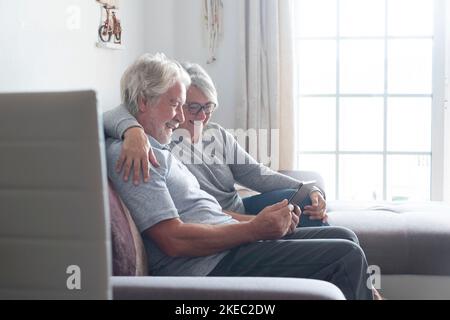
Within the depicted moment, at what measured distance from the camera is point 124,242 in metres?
1.87

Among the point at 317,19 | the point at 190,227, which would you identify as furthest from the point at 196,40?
the point at 190,227

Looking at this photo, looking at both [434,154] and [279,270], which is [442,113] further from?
[279,270]

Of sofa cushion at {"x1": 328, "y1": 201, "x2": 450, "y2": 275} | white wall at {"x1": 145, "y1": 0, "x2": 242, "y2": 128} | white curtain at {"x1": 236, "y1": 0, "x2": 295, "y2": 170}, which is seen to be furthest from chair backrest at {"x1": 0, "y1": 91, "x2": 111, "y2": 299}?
white wall at {"x1": 145, "y1": 0, "x2": 242, "y2": 128}

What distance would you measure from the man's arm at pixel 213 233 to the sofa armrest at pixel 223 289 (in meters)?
0.34

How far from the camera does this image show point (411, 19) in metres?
4.57

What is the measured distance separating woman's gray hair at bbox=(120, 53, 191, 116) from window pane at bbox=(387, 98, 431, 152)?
2647 mm

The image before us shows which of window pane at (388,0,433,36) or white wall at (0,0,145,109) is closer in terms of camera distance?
white wall at (0,0,145,109)

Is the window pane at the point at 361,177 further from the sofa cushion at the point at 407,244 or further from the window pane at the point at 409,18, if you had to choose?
the sofa cushion at the point at 407,244

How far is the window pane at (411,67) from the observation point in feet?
15.0

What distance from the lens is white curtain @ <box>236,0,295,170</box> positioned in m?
4.35

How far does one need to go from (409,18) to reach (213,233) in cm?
301

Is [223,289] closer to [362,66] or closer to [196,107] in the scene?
[196,107]

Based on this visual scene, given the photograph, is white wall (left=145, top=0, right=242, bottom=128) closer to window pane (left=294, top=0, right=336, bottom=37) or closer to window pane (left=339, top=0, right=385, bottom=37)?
window pane (left=294, top=0, right=336, bottom=37)

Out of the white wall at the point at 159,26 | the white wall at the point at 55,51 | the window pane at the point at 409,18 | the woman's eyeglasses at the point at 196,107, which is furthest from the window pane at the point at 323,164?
the woman's eyeglasses at the point at 196,107
